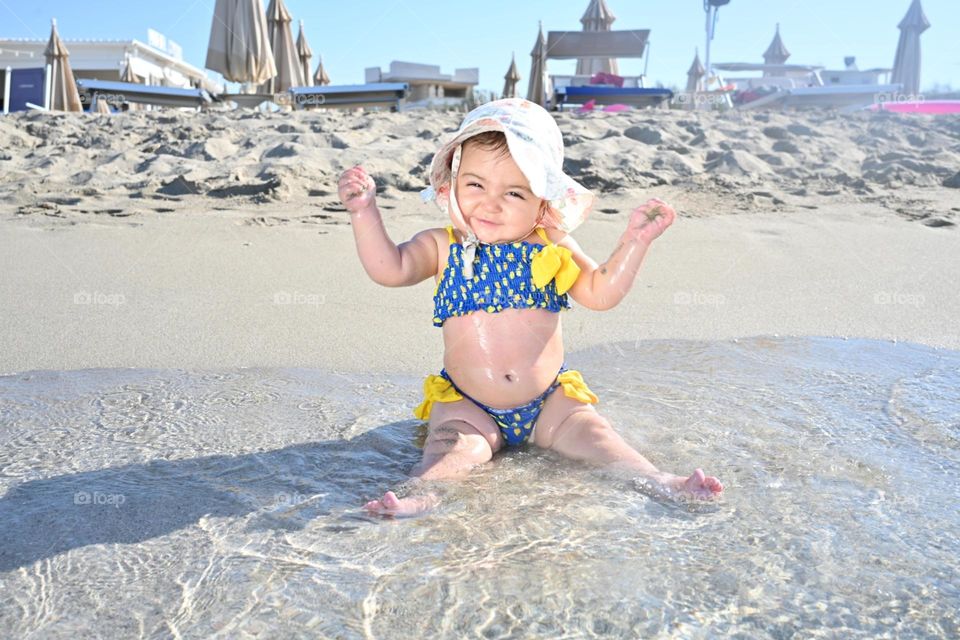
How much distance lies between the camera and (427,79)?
26.0 meters

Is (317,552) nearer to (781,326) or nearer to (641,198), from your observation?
(781,326)

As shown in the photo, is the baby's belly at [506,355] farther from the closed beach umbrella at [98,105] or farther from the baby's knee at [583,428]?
the closed beach umbrella at [98,105]

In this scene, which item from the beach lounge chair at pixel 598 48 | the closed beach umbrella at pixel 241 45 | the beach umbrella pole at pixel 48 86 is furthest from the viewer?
the beach lounge chair at pixel 598 48

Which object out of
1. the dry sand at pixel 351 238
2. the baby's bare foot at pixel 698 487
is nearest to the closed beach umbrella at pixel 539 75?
the dry sand at pixel 351 238

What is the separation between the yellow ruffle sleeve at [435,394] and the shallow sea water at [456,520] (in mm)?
59

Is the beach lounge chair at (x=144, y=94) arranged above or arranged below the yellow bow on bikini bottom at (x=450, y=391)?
above

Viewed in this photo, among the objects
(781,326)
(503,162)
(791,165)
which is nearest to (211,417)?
(503,162)

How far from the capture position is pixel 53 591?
A: 1.30 meters

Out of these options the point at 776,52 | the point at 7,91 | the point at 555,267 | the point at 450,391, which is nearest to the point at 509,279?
the point at 555,267

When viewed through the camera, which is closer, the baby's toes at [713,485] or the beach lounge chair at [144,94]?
the baby's toes at [713,485]

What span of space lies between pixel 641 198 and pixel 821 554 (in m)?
4.45

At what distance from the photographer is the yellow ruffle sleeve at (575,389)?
211 centimetres

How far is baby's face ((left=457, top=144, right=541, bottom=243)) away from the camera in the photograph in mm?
2000

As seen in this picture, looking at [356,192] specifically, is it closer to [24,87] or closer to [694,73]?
[24,87]
